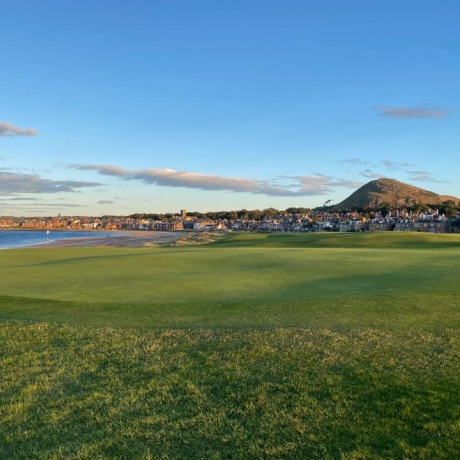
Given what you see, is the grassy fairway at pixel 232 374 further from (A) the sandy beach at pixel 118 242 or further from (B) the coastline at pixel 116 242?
(A) the sandy beach at pixel 118 242

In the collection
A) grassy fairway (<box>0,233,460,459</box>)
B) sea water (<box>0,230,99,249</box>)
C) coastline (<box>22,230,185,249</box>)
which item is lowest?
sea water (<box>0,230,99,249</box>)

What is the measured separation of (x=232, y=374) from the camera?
5.67 m

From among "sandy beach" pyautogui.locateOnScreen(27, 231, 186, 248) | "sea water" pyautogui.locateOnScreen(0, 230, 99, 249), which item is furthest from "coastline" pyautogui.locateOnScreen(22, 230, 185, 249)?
"sea water" pyautogui.locateOnScreen(0, 230, 99, 249)

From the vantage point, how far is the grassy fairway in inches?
161

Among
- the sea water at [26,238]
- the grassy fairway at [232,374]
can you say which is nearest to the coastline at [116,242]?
the sea water at [26,238]

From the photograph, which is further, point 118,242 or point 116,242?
point 116,242

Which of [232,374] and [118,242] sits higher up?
[232,374]

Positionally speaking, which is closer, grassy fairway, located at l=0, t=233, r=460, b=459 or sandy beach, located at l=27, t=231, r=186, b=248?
grassy fairway, located at l=0, t=233, r=460, b=459

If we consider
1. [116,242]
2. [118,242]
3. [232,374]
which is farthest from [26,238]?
[232,374]

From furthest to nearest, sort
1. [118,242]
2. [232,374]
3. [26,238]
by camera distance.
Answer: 1. [26,238]
2. [118,242]
3. [232,374]

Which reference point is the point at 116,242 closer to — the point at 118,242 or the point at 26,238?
the point at 118,242

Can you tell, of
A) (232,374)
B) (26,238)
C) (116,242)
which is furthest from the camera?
(26,238)

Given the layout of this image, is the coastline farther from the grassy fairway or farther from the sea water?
the grassy fairway

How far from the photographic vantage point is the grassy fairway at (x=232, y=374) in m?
4.08
